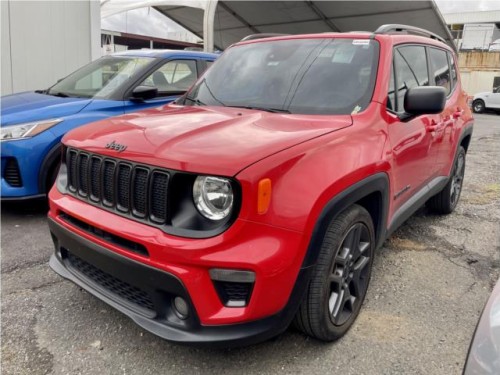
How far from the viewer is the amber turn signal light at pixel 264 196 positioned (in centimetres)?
191

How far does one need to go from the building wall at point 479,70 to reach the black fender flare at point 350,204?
29.1 meters

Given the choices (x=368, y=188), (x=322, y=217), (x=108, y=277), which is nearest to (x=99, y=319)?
(x=108, y=277)

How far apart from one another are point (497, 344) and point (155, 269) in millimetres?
1367

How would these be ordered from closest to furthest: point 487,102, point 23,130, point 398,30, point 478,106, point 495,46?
point 398,30, point 23,130, point 487,102, point 478,106, point 495,46

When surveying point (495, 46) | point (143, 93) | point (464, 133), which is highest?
point (495, 46)

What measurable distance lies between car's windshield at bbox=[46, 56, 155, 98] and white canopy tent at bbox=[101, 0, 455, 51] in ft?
26.3

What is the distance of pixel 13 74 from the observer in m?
8.51

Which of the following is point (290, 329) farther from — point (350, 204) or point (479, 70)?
point (479, 70)

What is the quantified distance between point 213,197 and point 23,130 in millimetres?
2954

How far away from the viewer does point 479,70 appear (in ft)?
93.9

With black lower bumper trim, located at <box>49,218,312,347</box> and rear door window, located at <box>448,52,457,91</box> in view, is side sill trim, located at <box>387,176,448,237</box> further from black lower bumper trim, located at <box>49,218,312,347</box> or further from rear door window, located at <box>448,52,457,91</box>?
black lower bumper trim, located at <box>49,218,312,347</box>

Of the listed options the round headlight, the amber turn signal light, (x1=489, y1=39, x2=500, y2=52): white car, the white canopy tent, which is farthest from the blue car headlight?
(x1=489, y1=39, x2=500, y2=52): white car

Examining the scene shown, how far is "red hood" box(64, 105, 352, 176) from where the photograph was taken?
6.48 feet

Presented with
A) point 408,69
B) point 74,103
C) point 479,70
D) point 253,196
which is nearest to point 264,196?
point 253,196
